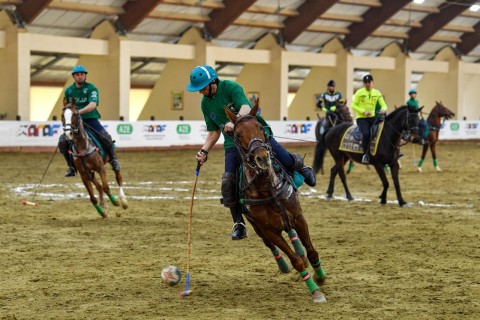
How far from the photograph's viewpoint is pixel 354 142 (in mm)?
16516

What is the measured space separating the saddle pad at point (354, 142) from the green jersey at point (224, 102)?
7829 mm

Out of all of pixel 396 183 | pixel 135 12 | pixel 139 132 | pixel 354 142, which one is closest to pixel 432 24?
pixel 135 12

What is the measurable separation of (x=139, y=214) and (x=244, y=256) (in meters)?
4.62

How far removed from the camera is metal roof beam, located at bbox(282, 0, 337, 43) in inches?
1465

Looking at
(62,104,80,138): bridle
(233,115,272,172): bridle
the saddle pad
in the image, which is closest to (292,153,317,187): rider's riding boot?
(233,115,272,172): bridle

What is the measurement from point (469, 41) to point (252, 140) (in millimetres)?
42946

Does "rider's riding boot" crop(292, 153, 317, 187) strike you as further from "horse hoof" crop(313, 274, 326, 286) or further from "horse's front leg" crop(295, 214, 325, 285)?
"horse hoof" crop(313, 274, 326, 286)

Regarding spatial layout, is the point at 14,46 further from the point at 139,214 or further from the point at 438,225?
the point at 438,225

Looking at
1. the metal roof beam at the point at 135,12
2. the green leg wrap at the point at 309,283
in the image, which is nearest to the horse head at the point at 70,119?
the green leg wrap at the point at 309,283

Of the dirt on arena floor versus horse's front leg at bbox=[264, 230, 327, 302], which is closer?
the dirt on arena floor

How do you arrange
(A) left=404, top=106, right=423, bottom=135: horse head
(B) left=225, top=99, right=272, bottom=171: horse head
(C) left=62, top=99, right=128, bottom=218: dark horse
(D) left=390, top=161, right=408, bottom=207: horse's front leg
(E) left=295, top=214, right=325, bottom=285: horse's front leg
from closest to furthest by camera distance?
(B) left=225, top=99, right=272, bottom=171: horse head < (E) left=295, top=214, right=325, bottom=285: horse's front leg < (C) left=62, top=99, right=128, bottom=218: dark horse < (D) left=390, top=161, right=408, bottom=207: horse's front leg < (A) left=404, top=106, right=423, bottom=135: horse head

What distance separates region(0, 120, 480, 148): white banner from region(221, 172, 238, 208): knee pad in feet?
52.1

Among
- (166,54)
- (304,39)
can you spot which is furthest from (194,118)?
(304,39)

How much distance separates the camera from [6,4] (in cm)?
3033
